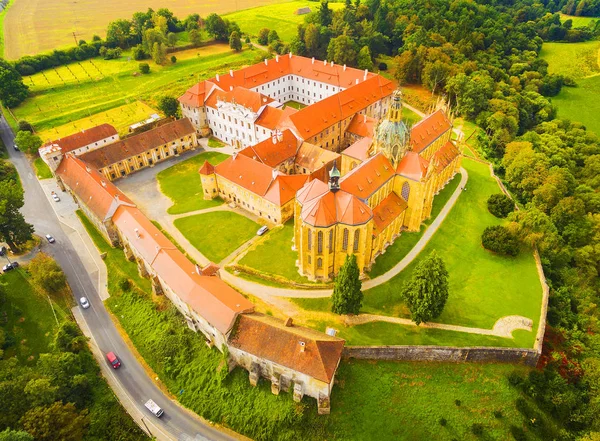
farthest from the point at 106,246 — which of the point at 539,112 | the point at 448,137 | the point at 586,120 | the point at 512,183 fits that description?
the point at 586,120

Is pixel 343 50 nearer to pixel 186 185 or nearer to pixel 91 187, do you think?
pixel 186 185

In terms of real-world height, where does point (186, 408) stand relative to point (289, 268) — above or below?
below

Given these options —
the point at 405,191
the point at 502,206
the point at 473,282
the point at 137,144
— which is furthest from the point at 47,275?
the point at 502,206

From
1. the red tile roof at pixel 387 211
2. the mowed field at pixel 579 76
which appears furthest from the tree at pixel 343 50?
the red tile roof at pixel 387 211

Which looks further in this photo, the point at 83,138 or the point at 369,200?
Result: the point at 83,138

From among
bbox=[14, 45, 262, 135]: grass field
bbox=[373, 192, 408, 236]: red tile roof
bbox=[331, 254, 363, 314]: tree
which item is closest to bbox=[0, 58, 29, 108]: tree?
bbox=[14, 45, 262, 135]: grass field

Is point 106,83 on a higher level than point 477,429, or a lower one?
higher

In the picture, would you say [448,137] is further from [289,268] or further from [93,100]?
[93,100]
